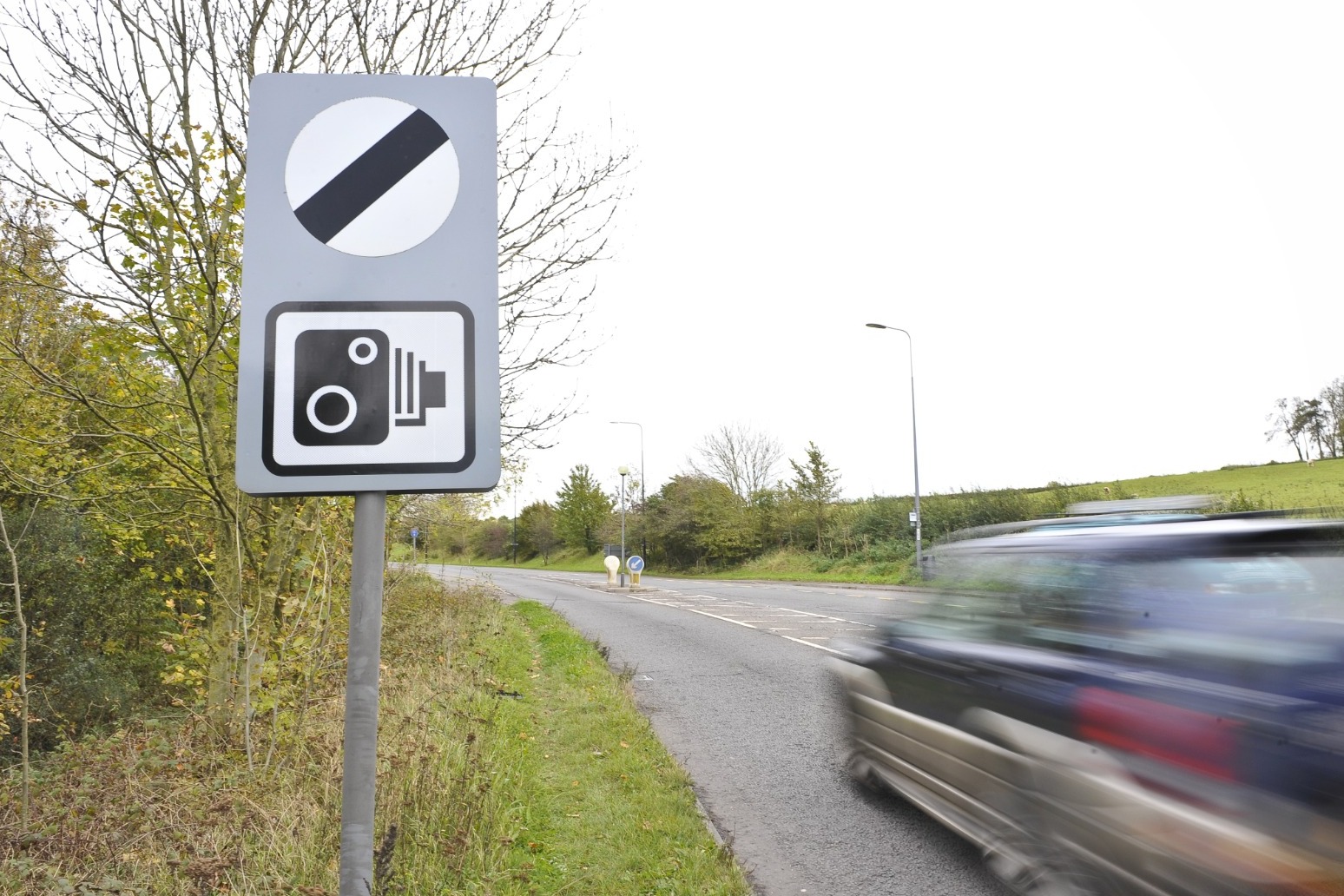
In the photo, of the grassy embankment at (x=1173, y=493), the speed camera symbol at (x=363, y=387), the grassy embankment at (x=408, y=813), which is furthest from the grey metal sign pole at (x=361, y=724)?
the grassy embankment at (x=1173, y=493)

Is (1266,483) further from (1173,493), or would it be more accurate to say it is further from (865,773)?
(865,773)

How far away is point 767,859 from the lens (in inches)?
173

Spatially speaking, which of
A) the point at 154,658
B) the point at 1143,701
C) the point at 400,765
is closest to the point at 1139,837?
the point at 1143,701

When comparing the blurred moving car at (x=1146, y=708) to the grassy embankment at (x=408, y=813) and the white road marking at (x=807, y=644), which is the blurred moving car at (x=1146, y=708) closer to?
the grassy embankment at (x=408, y=813)

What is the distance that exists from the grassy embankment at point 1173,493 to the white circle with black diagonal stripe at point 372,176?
2225 centimetres

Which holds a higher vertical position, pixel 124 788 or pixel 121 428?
pixel 121 428

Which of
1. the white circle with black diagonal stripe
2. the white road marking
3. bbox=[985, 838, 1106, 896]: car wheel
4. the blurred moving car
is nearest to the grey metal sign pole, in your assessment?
the white circle with black diagonal stripe

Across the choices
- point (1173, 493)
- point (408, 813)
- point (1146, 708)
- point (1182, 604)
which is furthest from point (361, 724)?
point (1173, 493)

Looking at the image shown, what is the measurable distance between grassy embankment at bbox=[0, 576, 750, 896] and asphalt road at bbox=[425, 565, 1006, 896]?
0.36 meters

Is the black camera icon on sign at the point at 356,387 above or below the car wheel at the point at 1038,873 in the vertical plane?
above

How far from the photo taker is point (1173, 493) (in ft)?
107

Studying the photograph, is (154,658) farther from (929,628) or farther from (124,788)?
(929,628)

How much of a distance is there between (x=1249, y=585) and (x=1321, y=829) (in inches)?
35.6

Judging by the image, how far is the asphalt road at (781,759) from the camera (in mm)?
4195
